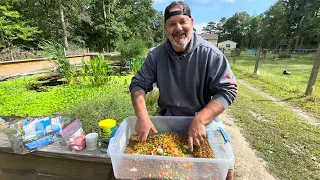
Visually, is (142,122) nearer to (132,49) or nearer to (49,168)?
(49,168)

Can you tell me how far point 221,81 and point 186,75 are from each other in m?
0.24

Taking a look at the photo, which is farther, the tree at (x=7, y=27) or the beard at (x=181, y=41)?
the tree at (x=7, y=27)

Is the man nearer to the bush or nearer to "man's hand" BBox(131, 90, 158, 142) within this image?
"man's hand" BBox(131, 90, 158, 142)

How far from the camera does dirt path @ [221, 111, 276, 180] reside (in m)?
1.93

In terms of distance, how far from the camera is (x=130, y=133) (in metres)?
1.21

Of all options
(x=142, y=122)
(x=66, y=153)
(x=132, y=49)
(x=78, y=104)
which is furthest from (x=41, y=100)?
(x=132, y=49)

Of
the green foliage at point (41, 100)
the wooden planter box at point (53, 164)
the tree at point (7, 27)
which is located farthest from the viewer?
the tree at point (7, 27)

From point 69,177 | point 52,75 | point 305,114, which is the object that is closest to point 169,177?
point 69,177

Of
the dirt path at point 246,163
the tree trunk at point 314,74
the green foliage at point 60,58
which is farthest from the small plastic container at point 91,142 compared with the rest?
the tree trunk at point 314,74

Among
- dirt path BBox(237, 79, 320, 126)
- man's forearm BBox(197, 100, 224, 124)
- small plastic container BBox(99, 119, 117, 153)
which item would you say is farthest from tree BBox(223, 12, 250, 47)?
small plastic container BBox(99, 119, 117, 153)

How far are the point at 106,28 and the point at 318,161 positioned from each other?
74.3 feet

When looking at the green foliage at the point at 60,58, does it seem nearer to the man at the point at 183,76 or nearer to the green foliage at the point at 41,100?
the green foliage at the point at 41,100

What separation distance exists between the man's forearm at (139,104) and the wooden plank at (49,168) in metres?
0.51

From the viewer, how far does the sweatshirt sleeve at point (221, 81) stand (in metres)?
1.10
